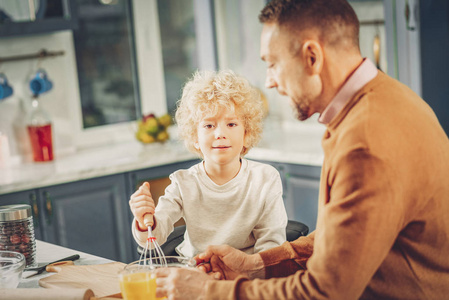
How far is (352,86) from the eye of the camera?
1.31m

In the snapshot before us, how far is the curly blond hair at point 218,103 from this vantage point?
1996 millimetres

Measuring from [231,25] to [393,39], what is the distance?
1368mm

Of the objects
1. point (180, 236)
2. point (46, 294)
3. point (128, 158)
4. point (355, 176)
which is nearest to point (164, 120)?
point (128, 158)

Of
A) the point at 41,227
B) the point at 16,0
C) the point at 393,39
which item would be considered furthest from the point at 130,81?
the point at 393,39

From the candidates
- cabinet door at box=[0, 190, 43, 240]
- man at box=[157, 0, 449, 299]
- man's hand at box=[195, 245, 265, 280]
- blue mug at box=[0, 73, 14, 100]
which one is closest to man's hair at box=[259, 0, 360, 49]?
man at box=[157, 0, 449, 299]

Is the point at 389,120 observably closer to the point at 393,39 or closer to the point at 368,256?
the point at 368,256

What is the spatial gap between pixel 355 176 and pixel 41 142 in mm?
2763

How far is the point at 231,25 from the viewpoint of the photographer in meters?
4.22

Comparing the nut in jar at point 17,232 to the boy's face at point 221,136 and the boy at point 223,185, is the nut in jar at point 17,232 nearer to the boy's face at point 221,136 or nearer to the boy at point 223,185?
the boy at point 223,185

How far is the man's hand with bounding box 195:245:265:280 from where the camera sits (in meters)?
1.71

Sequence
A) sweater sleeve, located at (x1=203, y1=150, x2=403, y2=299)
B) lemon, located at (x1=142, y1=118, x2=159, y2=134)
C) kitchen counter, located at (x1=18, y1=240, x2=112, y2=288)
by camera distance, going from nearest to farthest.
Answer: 1. sweater sleeve, located at (x1=203, y1=150, x2=403, y2=299)
2. kitchen counter, located at (x1=18, y1=240, x2=112, y2=288)
3. lemon, located at (x1=142, y1=118, x2=159, y2=134)

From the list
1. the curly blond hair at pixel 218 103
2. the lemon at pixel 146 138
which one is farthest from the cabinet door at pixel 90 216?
the curly blond hair at pixel 218 103

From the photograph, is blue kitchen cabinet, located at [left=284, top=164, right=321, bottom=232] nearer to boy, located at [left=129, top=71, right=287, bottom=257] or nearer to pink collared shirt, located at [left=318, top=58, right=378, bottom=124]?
boy, located at [left=129, top=71, right=287, bottom=257]

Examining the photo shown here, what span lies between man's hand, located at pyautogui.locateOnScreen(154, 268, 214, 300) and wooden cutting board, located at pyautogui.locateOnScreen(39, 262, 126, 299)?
0.46ft
